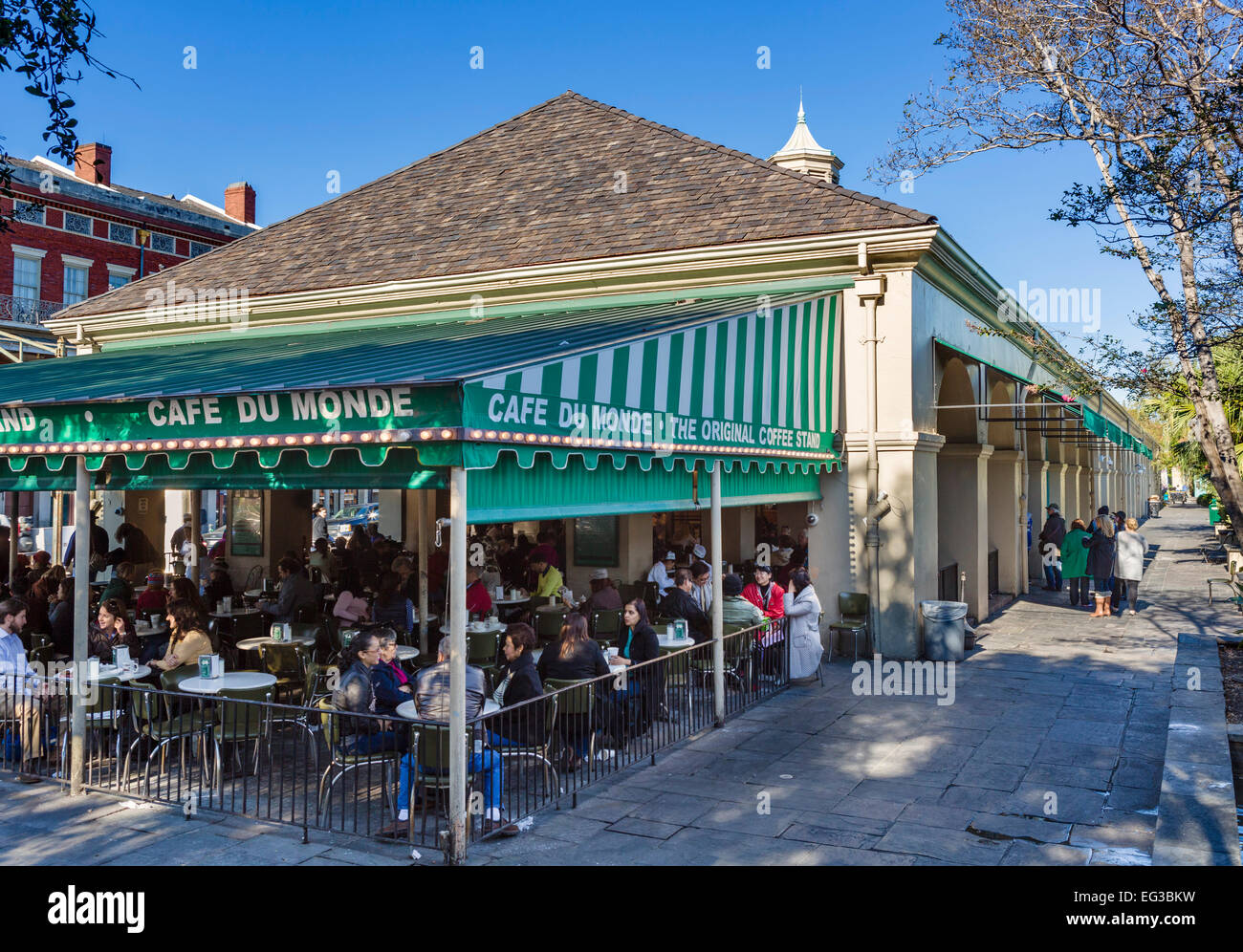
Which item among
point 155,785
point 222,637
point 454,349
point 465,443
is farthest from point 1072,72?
point 222,637

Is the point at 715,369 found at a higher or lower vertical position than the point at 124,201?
lower

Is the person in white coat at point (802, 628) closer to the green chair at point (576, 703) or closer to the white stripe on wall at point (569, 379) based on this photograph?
the green chair at point (576, 703)

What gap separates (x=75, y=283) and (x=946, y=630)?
31653 millimetres

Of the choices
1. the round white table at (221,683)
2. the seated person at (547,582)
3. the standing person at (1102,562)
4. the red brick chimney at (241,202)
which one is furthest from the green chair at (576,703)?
the red brick chimney at (241,202)

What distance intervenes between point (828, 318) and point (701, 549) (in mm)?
5422

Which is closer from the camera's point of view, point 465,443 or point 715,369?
point 465,443

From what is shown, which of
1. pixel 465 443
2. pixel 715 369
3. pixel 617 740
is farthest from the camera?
pixel 715 369

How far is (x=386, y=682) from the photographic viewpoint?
7656mm

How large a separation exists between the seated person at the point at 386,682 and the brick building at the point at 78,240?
2663cm

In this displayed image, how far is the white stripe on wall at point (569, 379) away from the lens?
7469 millimetres

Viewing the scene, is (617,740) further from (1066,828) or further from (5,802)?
(5,802)

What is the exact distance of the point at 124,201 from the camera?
33469 mm

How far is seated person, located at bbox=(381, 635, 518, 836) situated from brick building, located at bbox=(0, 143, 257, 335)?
2763cm

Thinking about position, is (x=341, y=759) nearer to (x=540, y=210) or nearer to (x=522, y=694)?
(x=522, y=694)
